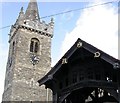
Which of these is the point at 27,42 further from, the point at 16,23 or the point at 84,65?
the point at 84,65

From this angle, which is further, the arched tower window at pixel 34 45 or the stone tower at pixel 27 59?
the arched tower window at pixel 34 45

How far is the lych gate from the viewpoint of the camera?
1015 cm

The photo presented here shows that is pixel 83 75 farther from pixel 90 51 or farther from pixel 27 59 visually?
pixel 27 59

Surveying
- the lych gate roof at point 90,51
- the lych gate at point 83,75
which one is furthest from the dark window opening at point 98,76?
the lych gate roof at point 90,51

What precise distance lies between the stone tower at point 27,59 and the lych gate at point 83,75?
19.2m

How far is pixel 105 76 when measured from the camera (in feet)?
34.4

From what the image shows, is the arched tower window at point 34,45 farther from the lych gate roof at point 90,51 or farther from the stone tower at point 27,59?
the lych gate roof at point 90,51

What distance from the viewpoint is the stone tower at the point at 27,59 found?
31.3m

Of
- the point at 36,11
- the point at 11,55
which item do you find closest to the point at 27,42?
the point at 11,55

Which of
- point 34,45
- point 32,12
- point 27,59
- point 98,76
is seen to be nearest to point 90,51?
point 98,76

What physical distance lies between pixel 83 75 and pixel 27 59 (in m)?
22.9

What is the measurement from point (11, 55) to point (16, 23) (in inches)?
171

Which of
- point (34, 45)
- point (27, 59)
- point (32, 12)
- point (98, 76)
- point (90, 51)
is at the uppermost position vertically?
point (32, 12)

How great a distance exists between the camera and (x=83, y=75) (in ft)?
35.9
